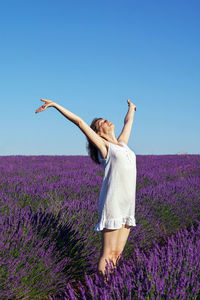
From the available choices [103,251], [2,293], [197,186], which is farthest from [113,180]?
[197,186]

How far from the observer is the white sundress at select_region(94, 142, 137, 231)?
2398 mm

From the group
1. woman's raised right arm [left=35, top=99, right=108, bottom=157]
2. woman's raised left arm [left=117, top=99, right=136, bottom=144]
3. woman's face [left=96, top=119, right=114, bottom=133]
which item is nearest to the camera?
woman's raised right arm [left=35, top=99, right=108, bottom=157]

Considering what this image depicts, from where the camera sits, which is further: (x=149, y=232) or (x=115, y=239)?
(x=149, y=232)

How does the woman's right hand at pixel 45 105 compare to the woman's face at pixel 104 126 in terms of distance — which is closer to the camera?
the woman's right hand at pixel 45 105

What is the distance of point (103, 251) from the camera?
2.47m

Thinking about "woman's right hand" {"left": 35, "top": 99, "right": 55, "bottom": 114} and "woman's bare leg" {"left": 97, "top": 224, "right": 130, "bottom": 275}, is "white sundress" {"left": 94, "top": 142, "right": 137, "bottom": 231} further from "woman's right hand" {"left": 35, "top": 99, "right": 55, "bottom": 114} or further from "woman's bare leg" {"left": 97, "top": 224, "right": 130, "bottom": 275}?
"woman's right hand" {"left": 35, "top": 99, "right": 55, "bottom": 114}

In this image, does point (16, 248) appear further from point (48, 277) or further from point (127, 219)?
point (127, 219)

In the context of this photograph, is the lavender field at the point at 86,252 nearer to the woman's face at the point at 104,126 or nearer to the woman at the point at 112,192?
the woman at the point at 112,192

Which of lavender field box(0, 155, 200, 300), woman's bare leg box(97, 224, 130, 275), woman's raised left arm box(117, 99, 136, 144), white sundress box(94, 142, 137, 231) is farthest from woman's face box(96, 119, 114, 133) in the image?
lavender field box(0, 155, 200, 300)

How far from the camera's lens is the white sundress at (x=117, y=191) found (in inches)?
94.4

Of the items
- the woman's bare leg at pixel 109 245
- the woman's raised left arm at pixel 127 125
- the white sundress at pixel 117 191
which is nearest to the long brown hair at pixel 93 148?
the white sundress at pixel 117 191

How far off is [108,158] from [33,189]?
2.69 meters

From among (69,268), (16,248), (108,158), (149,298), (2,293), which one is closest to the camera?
(149,298)

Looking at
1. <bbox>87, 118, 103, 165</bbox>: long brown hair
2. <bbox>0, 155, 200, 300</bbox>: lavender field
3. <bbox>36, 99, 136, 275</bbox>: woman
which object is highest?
<bbox>87, 118, 103, 165</bbox>: long brown hair
